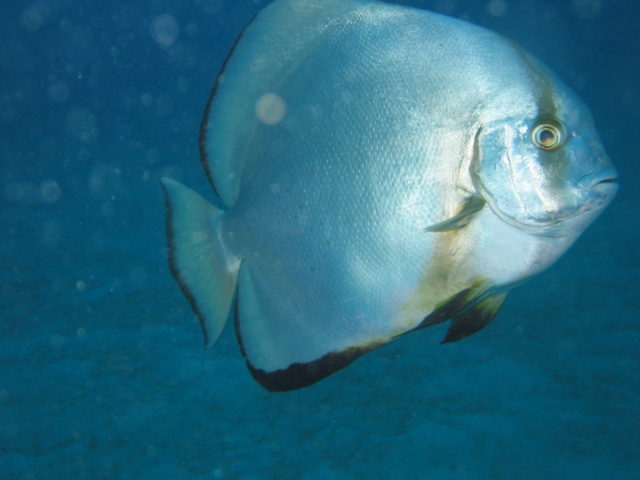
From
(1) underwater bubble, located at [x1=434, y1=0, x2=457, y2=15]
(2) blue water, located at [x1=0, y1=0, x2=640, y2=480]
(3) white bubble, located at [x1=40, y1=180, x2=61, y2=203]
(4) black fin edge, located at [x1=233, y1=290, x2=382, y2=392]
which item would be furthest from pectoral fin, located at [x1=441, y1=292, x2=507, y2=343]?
(1) underwater bubble, located at [x1=434, y1=0, x2=457, y2=15]

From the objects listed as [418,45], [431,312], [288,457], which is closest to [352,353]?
[431,312]

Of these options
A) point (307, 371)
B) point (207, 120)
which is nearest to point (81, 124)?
point (207, 120)

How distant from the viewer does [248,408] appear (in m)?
4.68

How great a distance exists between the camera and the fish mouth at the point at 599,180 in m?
1.38

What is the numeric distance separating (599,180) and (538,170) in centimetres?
19

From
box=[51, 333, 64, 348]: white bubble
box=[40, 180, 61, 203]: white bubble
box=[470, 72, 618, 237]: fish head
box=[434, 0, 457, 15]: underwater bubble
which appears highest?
box=[470, 72, 618, 237]: fish head

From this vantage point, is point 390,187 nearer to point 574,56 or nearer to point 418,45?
point 418,45

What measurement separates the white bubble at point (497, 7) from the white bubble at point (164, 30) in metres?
33.1

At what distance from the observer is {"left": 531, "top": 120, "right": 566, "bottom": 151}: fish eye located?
1.39m

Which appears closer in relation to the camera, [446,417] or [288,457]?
[288,457]

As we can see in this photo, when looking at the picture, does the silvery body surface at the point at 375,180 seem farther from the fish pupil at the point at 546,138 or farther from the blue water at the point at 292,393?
the blue water at the point at 292,393

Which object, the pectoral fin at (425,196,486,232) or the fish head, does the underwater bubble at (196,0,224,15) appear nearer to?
the fish head

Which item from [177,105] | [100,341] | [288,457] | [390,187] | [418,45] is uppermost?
[418,45]

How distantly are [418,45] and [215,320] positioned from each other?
3.94 feet
